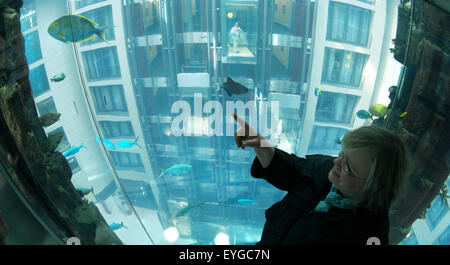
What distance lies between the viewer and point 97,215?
218 cm

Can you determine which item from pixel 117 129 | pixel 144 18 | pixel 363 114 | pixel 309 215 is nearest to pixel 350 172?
pixel 309 215

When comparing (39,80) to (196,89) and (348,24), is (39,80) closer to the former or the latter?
(196,89)

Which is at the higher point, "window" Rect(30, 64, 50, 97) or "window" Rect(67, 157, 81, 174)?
"window" Rect(30, 64, 50, 97)

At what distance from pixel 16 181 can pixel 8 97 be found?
546mm

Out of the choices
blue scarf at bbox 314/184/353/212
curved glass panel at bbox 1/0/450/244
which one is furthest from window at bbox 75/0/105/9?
blue scarf at bbox 314/184/353/212

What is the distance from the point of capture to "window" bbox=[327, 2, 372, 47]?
2109 millimetres

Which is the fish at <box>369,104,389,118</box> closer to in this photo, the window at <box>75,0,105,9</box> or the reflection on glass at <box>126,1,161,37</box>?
the reflection on glass at <box>126,1,161,37</box>

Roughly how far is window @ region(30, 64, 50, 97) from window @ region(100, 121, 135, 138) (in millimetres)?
779

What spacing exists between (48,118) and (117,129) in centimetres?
108

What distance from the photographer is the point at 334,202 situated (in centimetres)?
82

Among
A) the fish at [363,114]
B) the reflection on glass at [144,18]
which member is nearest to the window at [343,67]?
the fish at [363,114]
